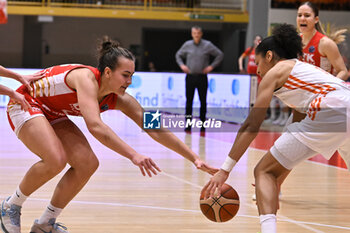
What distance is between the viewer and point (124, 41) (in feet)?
77.8

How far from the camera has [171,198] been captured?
5742mm

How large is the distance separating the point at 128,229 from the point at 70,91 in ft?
3.87

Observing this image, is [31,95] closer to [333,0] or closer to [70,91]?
[70,91]

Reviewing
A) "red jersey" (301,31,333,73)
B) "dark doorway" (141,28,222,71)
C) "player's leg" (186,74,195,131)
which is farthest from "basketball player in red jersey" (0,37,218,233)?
"dark doorway" (141,28,222,71)

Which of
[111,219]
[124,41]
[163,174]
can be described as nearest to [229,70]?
[124,41]

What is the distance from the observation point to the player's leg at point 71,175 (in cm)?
400

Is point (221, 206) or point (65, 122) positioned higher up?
point (65, 122)

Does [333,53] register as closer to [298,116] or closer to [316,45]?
[316,45]

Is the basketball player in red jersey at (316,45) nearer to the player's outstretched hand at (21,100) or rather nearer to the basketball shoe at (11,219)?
the player's outstretched hand at (21,100)

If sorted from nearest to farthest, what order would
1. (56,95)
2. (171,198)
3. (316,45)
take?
(56,95) → (171,198) → (316,45)

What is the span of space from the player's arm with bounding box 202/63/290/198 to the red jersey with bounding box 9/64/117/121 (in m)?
0.98

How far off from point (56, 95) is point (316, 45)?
9.35 feet
